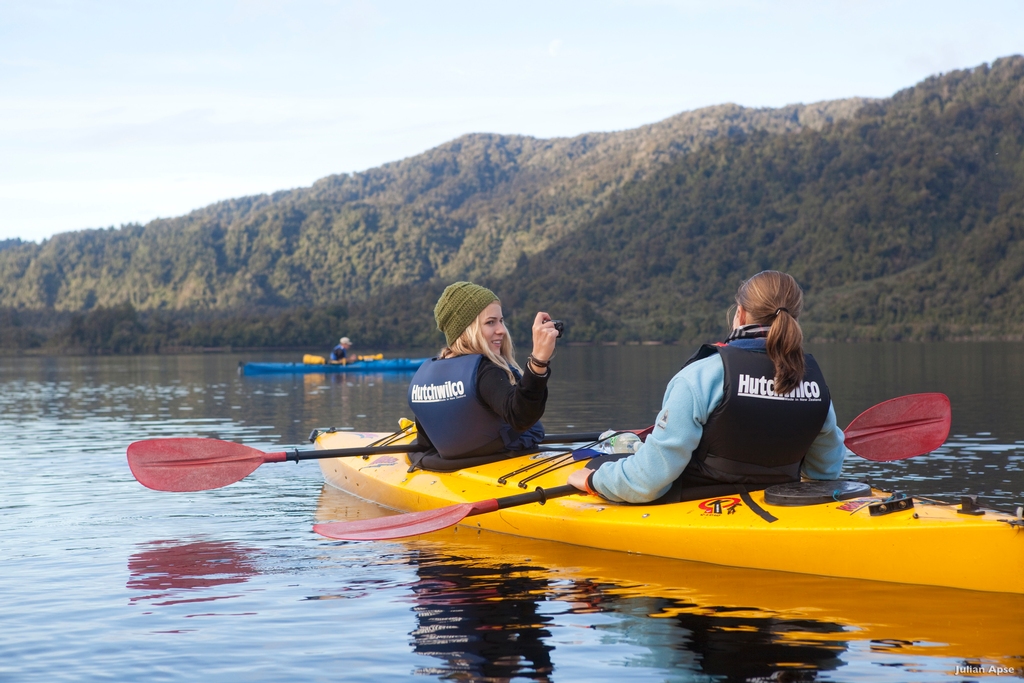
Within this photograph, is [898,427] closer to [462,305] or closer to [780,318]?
[780,318]

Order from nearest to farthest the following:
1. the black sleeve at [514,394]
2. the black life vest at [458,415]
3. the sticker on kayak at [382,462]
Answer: the black sleeve at [514,394] < the black life vest at [458,415] < the sticker on kayak at [382,462]

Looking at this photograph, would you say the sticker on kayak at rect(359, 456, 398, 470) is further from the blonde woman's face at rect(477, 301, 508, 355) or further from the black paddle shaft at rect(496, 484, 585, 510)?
the black paddle shaft at rect(496, 484, 585, 510)

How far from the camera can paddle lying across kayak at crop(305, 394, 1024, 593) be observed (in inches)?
233

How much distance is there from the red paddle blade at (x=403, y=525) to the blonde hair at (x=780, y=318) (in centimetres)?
221

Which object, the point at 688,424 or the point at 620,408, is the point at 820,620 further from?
the point at 620,408

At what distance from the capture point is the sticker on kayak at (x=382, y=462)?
10297 millimetres

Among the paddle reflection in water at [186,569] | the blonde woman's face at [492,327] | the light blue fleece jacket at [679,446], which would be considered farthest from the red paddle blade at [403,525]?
the blonde woman's face at [492,327]

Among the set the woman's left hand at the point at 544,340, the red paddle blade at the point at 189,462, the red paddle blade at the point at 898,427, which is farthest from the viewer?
the red paddle blade at the point at 189,462

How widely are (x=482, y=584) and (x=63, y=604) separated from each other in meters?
2.71

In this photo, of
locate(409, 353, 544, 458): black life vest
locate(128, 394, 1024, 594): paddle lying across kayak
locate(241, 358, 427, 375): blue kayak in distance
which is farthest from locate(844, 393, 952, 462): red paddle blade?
locate(241, 358, 427, 375): blue kayak in distance

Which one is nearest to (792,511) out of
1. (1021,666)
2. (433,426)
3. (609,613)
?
(609,613)

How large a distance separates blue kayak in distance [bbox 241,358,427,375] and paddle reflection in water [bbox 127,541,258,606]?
3141 centimetres

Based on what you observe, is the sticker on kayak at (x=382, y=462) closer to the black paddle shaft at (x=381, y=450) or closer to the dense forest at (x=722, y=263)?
the black paddle shaft at (x=381, y=450)

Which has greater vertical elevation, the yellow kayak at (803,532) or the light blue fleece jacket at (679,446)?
the light blue fleece jacket at (679,446)
